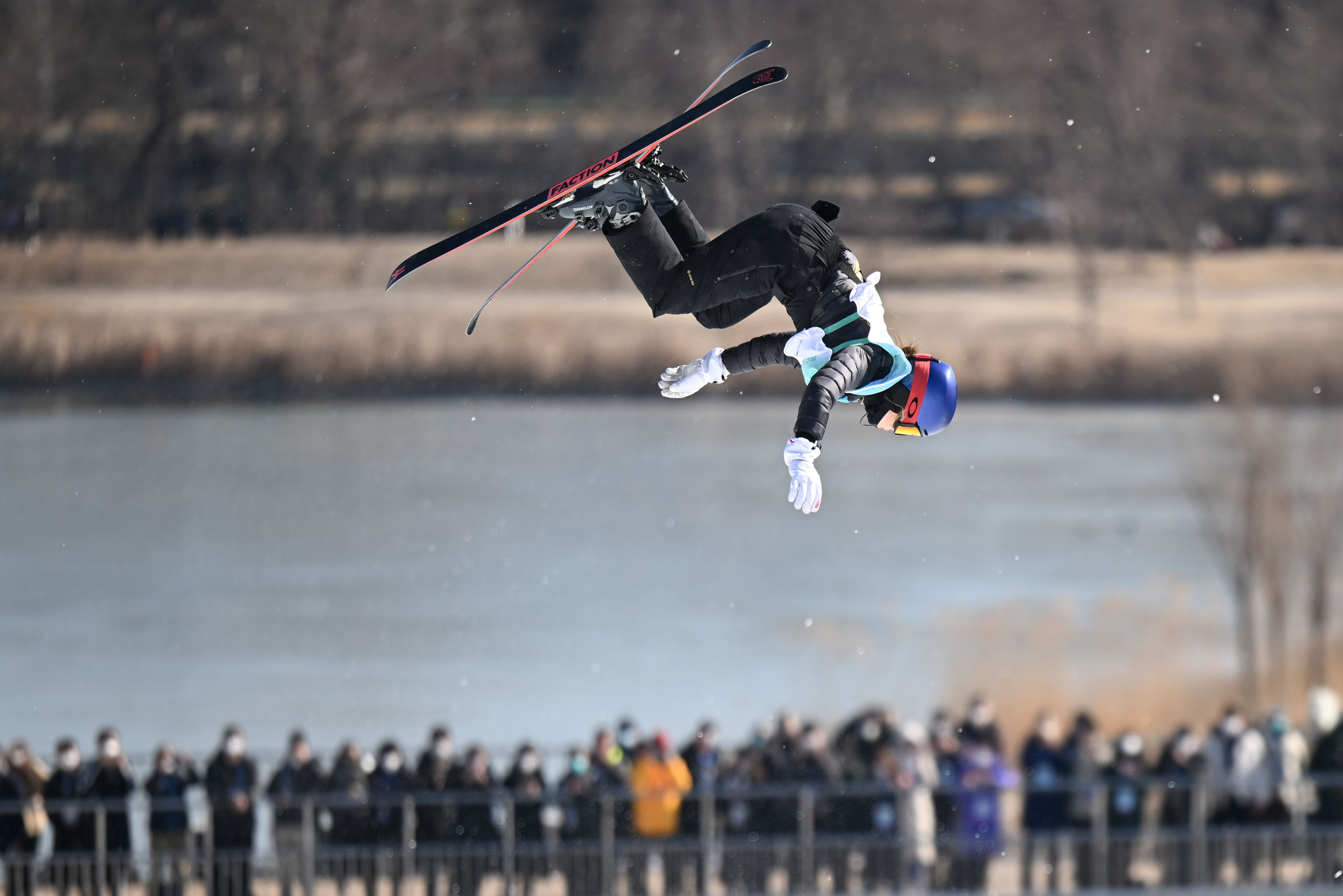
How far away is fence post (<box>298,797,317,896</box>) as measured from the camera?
956 centimetres

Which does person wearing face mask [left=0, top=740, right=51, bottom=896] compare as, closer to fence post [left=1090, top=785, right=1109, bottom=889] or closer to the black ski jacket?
fence post [left=1090, top=785, right=1109, bottom=889]

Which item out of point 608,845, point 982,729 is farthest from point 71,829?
point 982,729

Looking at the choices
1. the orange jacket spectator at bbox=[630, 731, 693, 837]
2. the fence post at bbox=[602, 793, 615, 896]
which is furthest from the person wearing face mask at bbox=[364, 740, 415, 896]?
the orange jacket spectator at bbox=[630, 731, 693, 837]

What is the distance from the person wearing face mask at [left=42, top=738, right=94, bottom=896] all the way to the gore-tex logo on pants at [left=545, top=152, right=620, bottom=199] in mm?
6069

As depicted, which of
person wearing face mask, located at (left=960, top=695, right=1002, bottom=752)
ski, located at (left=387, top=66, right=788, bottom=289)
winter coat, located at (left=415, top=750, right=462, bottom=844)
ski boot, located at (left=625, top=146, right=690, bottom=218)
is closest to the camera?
ski, located at (left=387, top=66, right=788, bottom=289)

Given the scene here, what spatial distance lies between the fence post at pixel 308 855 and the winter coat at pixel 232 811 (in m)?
0.29

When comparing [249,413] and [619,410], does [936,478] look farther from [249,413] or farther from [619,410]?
[249,413]

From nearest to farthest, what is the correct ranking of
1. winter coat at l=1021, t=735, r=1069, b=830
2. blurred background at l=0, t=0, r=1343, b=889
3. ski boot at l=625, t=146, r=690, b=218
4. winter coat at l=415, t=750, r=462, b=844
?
1. ski boot at l=625, t=146, r=690, b=218
2. winter coat at l=415, t=750, r=462, b=844
3. winter coat at l=1021, t=735, r=1069, b=830
4. blurred background at l=0, t=0, r=1343, b=889

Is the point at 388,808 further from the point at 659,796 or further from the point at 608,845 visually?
the point at 659,796

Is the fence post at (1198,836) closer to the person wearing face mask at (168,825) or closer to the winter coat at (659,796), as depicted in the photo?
the winter coat at (659,796)

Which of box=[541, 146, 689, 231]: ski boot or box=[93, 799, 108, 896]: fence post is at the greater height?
box=[541, 146, 689, 231]: ski boot

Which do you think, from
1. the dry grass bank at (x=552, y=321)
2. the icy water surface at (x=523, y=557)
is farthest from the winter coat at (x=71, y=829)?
the dry grass bank at (x=552, y=321)

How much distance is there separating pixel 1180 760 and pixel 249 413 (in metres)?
9.77

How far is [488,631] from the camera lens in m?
15.5
